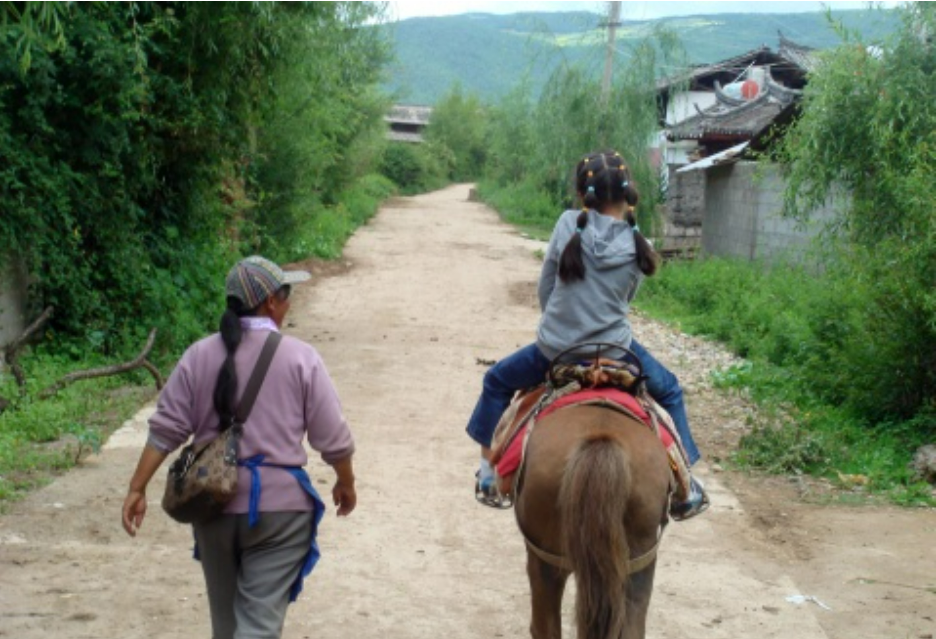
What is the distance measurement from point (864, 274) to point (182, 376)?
6675mm

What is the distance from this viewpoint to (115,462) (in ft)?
27.9

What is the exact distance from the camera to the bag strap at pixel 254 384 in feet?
13.4

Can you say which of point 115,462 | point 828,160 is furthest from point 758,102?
point 115,462

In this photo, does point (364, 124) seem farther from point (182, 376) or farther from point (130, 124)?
point (182, 376)

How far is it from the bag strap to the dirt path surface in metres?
1.82

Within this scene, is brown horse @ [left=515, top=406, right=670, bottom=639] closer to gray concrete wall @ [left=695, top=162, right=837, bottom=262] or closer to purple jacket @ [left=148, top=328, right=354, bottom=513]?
purple jacket @ [left=148, top=328, right=354, bottom=513]

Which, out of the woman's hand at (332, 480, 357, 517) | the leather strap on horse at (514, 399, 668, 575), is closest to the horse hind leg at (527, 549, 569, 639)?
the leather strap on horse at (514, 399, 668, 575)

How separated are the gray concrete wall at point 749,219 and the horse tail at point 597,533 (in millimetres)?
12999

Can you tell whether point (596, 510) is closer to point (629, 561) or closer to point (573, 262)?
point (629, 561)

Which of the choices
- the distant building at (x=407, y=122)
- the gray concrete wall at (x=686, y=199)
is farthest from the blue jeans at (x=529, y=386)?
the distant building at (x=407, y=122)

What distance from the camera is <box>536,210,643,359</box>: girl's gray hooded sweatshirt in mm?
4875

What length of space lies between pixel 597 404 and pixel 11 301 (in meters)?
7.88

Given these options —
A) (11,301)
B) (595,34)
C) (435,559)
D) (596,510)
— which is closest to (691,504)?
(596,510)

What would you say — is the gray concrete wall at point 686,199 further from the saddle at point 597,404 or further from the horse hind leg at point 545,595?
the horse hind leg at point 545,595
